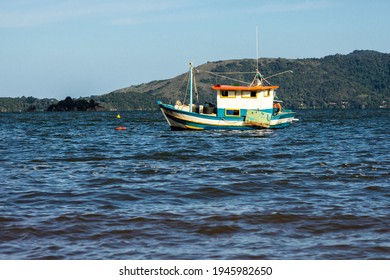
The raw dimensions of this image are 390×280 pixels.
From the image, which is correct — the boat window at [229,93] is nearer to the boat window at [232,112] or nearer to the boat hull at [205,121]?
the boat window at [232,112]

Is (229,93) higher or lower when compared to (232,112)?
higher

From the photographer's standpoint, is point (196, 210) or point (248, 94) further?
point (248, 94)

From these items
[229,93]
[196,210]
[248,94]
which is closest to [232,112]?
[229,93]

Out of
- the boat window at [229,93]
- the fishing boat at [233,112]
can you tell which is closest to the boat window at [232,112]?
the fishing boat at [233,112]

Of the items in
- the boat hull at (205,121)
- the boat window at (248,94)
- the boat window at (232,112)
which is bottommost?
the boat hull at (205,121)

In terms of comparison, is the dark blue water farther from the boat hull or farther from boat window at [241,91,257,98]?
boat window at [241,91,257,98]

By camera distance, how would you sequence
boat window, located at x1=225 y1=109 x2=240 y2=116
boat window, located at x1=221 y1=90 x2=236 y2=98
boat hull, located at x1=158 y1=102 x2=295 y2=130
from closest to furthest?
boat window, located at x1=221 y1=90 x2=236 y2=98, boat hull, located at x1=158 y1=102 x2=295 y2=130, boat window, located at x1=225 y1=109 x2=240 y2=116

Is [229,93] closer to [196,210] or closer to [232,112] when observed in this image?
[232,112]

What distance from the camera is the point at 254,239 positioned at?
38.3 feet

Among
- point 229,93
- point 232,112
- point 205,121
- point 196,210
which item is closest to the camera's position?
point 196,210

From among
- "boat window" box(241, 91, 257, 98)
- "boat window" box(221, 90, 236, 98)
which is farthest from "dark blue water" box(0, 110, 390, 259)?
"boat window" box(241, 91, 257, 98)

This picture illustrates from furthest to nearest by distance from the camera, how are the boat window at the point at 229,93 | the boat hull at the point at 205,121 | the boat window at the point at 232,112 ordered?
the boat window at the point at 232,112 < the boat hull at the point at 205,121 < the boat window at the point at 229,93

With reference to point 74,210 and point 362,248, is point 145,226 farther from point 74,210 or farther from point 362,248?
point 362,248

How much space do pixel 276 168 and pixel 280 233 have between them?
38.3ft
